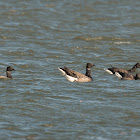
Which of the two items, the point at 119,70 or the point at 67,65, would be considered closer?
the point at 119,70

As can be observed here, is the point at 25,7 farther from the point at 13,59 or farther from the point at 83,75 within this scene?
the point at 83,75

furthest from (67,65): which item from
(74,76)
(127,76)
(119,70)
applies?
(127,76)

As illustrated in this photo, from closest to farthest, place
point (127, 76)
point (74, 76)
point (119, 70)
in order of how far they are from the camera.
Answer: point (74, 76)
point (127, 76)
point (119, 70)

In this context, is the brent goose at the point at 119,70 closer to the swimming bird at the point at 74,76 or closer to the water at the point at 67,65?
the water at the point at 67,65

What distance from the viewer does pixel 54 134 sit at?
12422mm

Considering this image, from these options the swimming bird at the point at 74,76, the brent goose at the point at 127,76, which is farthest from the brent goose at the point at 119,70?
the swimming bird at the point at 74,76

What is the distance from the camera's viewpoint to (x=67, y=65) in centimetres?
2172

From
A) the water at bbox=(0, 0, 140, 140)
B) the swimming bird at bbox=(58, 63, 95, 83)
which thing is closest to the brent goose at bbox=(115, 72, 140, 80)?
the water at bbox=(0, 0, 140, 140)

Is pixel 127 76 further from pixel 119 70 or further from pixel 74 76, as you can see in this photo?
pixel 74 76

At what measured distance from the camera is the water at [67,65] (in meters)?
13.0

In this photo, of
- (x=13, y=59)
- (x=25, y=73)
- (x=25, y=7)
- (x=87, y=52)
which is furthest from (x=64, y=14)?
(x=25, y=73)

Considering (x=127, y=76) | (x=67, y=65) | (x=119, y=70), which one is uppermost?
(x=67, y=65)

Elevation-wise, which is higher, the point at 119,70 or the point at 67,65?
the point at 67,65

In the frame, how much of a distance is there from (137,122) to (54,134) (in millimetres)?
2689
